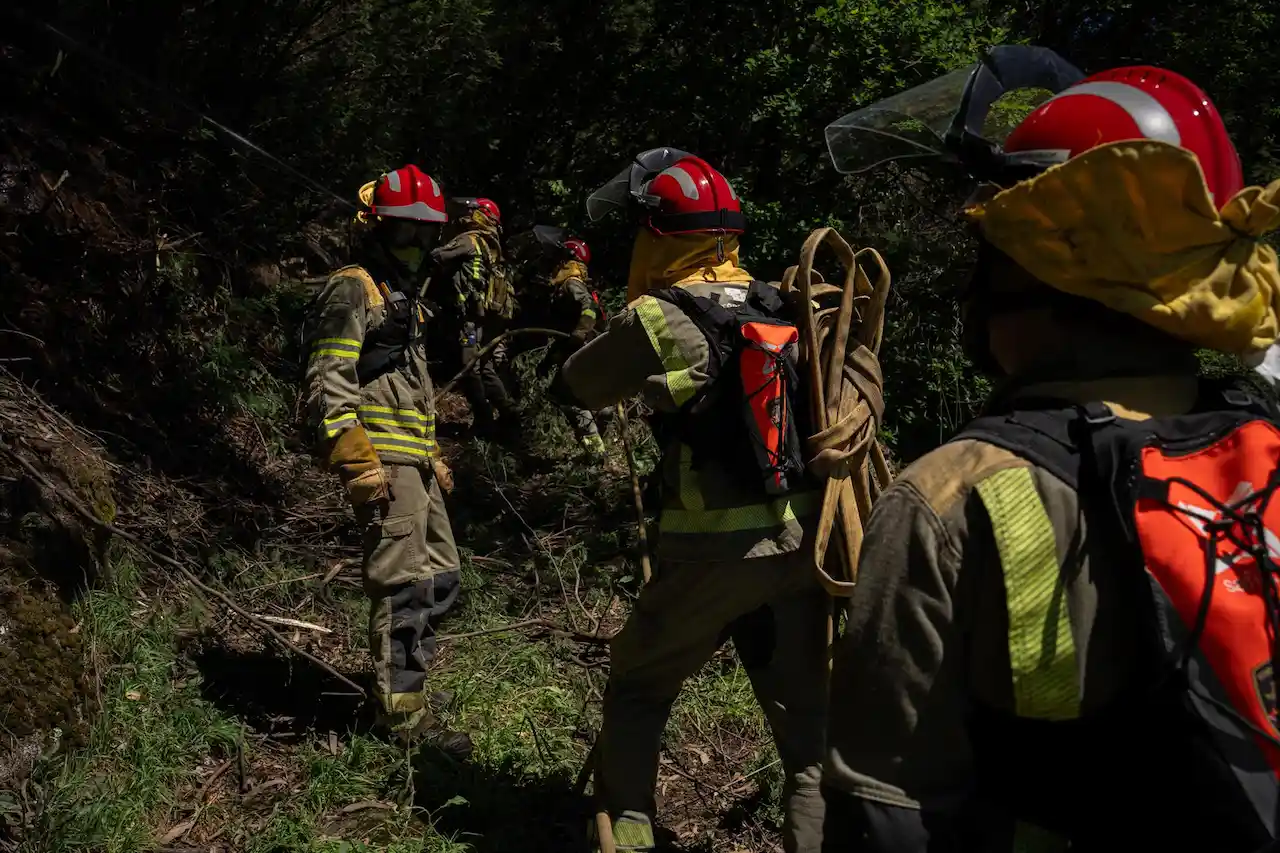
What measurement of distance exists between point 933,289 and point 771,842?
4480 millimetres

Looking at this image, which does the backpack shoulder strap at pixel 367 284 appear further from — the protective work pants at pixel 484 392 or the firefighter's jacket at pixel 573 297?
the firefighter's jacket at pixel 573 297

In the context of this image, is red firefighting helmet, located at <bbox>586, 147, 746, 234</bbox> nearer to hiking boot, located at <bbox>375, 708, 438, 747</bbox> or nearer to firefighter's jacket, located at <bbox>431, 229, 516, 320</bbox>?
hiking boot, located at <bbox>375, 708, 438, 747</bbox>

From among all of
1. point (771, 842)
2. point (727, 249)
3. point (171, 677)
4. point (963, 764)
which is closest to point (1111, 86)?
point (963, 764)

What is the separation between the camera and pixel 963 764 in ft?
4.80

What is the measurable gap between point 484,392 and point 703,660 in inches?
238

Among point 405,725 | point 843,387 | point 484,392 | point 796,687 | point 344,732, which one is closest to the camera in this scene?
point 843,387

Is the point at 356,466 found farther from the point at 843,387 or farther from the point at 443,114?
the point at 443,114

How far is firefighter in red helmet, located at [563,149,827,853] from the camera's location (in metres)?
3.45

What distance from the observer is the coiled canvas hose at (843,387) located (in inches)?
124

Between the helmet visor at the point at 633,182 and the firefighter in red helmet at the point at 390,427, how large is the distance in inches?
40.1

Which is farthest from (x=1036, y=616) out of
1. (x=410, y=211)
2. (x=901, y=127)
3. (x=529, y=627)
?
(x=529, y=627)

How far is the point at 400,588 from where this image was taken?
4711mm

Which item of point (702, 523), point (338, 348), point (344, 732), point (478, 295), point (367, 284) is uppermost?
point (367, 284)

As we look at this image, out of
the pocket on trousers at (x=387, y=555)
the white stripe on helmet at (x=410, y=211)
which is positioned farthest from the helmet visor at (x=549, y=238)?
the pocket on trousers at (x=387, y=555)
